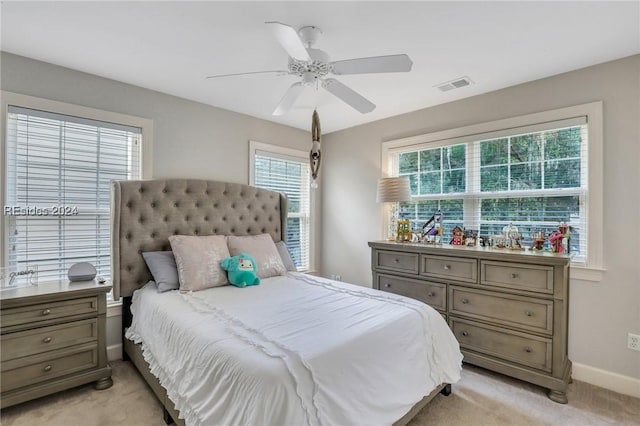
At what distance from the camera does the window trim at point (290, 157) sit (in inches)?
147

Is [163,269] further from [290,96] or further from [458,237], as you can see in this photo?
[458,237]

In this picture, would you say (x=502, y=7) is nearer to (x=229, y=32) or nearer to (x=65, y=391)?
(x=229, y=32)

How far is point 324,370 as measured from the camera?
132cm

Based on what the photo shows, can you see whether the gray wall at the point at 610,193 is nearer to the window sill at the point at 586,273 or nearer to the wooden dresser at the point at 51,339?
the window sill at the point at 586,273

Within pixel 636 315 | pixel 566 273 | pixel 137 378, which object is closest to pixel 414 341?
pixel 566 273

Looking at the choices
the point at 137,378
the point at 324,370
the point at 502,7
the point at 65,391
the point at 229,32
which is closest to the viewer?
the point at 324,370

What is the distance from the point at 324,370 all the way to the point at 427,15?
1.99 m

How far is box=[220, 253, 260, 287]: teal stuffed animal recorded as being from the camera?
2580 mm

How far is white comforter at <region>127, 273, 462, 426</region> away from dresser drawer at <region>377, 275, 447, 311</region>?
737 mm

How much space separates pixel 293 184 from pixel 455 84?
2.32 meters

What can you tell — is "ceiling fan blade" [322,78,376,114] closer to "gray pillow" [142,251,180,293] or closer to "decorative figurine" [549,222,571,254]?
"decorative figurine" [549,222,571,254]

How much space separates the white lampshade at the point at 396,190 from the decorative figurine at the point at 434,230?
0.34 m

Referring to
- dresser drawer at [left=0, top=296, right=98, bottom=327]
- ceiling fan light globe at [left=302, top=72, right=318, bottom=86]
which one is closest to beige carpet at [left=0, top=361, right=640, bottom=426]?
dresser drawer at [left=0, top=296, right=98, bottom=327]

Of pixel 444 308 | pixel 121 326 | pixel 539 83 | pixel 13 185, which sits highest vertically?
pixel 539 83
